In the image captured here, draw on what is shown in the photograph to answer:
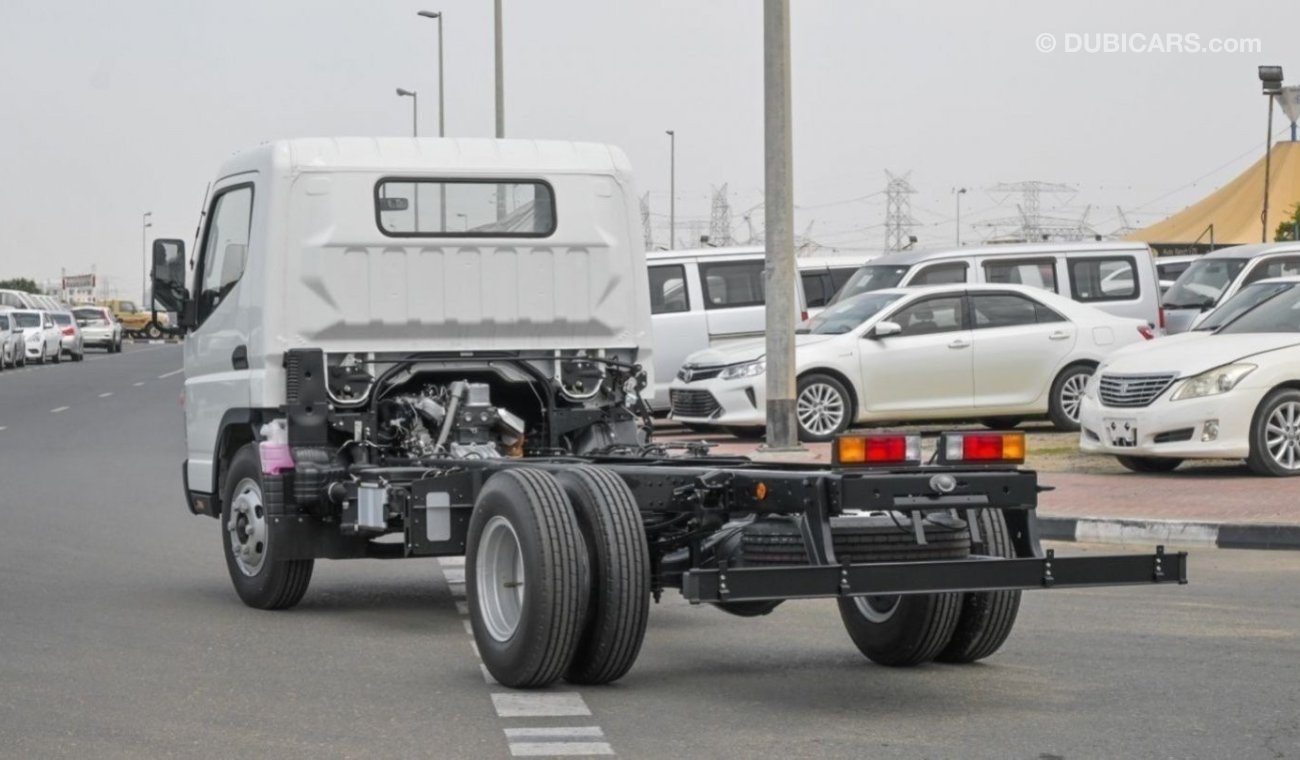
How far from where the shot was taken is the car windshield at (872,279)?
24.1m

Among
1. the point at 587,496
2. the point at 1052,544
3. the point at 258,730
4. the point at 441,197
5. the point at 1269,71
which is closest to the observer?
the point at 258,730

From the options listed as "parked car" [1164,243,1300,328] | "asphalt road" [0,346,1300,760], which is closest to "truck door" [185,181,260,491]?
"asphalt road" [0,346,1300,760]

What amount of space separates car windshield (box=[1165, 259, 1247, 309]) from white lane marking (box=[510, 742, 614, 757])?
22.5 m

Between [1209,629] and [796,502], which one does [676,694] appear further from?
[1209,629]

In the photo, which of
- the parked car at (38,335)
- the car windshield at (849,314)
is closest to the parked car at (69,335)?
the parked car at (38,335)

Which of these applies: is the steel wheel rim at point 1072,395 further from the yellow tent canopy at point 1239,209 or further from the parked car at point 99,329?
the parked car at point 99,329

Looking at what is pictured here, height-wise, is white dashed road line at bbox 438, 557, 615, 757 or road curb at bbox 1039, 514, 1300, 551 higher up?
road curb at bbox 1039, 514, 1300, 551

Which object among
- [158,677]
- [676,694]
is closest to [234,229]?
[158,677]

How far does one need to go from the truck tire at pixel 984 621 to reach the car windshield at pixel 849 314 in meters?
12.9

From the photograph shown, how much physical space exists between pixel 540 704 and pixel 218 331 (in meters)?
4.17

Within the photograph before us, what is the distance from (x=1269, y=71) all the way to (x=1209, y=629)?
27902 mm

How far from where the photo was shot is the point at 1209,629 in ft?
30.2

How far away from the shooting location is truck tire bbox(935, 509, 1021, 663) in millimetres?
7914

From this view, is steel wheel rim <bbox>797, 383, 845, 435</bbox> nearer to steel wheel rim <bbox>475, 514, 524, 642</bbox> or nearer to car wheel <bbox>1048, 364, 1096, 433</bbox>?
car wheel <bbox>1048, 364, 1096, 433</bbox>
